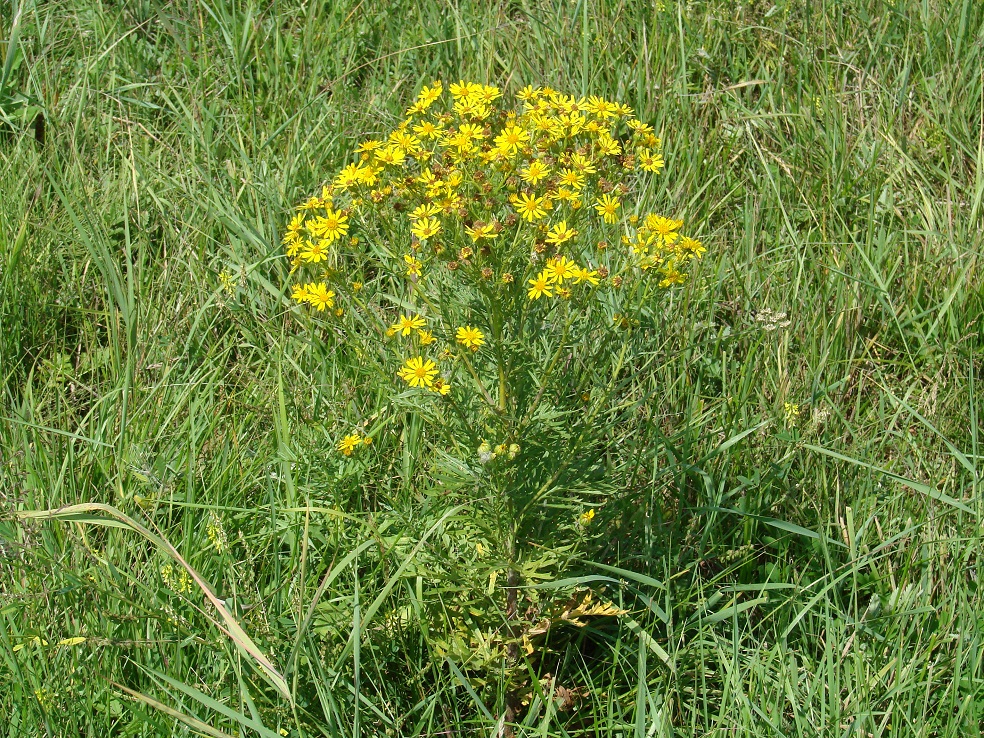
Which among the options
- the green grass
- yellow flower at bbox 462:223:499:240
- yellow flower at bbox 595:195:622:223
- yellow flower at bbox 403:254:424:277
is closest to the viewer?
yellow flower at bbox 462:223:499:240

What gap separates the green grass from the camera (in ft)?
7.05

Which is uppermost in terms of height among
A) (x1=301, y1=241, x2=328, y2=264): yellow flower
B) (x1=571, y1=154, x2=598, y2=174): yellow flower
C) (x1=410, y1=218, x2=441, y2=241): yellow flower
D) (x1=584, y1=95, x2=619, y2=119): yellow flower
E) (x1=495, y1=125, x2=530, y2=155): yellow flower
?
(x1=584, y1=95, x2=619, y2=119): yellow flower

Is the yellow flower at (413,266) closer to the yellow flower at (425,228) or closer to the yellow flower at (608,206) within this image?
the yellow flower at (425,228)

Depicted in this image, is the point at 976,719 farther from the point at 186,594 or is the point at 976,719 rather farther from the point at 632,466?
the point at 186,594

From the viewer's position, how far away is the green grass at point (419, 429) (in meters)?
2.15

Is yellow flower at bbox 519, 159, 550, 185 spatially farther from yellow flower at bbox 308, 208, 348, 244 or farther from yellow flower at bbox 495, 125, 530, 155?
yellow flower at bbox 308, 208, 348, 244

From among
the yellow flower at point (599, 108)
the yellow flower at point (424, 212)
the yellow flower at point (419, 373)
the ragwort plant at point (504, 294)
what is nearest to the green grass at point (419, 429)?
the ragwort plant at point (504, 294)

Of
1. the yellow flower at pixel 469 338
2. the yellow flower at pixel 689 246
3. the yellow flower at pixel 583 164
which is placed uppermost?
the yellow flower at pixel 583 164

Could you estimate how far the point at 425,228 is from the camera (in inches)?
75.1

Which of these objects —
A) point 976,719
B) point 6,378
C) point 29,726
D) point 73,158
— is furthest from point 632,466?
point 73,158

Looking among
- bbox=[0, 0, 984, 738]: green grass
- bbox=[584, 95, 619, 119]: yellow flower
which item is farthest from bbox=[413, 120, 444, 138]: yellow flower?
bbox=[0, 0, 984, 738]: green grass

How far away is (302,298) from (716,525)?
1261mm

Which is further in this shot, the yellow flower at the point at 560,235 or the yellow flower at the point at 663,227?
the yellow flower at the point at 663,227

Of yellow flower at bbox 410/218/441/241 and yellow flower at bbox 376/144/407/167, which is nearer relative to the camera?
yellow flower at bbox 410/218/441/241
